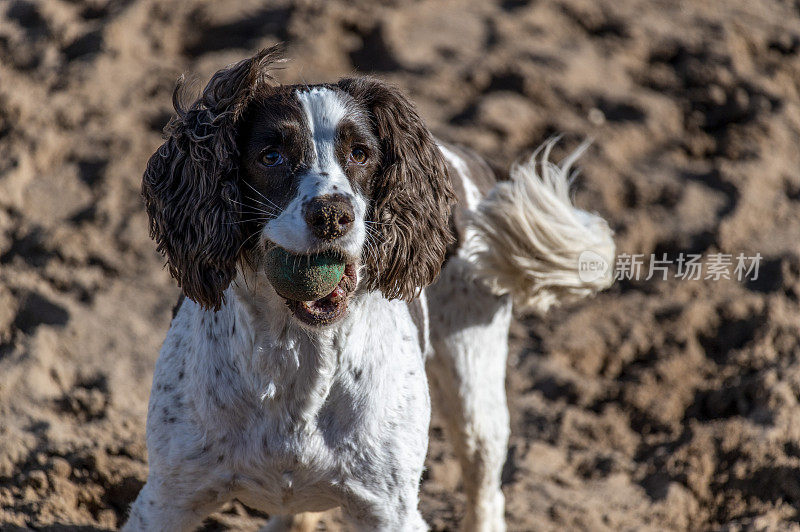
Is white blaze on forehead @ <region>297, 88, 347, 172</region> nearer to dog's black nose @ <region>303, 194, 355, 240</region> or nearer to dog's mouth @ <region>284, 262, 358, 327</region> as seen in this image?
dog's black nose @ <region>303, 194, 355, 240</region>

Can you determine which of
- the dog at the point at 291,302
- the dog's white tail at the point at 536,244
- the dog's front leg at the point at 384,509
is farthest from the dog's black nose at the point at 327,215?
the dog's white tail at the point at 536,244

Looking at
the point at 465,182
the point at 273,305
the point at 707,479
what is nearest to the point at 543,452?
the point at 707,479

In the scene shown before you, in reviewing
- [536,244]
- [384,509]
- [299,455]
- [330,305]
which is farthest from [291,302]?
[536,244]

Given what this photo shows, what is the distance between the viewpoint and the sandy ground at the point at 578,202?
4.77 metres

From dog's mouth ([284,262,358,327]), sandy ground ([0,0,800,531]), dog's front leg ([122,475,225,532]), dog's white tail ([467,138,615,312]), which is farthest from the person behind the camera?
sandy ground ([0,0,800,531])

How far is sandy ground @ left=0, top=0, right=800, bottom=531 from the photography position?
188 inches

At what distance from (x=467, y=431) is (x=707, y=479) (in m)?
1.49

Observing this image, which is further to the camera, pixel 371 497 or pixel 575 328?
pixel 575 328

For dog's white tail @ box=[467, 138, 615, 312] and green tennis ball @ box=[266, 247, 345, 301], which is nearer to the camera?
green tennis ball @ box=[266, 247, 345, 301]

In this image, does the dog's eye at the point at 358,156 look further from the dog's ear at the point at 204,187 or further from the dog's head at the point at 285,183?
the dog's ear at the point at 204,187

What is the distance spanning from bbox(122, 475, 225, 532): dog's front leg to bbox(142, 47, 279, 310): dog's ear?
60cm

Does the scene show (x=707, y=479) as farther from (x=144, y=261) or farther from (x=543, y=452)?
(x=144, y=261)

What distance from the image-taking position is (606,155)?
287 inches

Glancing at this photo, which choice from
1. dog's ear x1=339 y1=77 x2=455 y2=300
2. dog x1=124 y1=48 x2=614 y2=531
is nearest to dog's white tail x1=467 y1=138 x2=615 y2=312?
dog x1=124 y1=48 x2=614 y2=531
